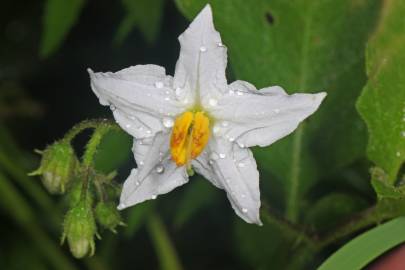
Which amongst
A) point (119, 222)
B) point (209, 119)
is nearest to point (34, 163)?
point (119, 222)

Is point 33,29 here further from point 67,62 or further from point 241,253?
point 241,253

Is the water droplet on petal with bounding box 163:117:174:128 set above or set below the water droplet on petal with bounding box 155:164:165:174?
above

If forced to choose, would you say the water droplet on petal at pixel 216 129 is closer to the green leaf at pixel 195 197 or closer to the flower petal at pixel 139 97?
the flower petal at pixel 139 97

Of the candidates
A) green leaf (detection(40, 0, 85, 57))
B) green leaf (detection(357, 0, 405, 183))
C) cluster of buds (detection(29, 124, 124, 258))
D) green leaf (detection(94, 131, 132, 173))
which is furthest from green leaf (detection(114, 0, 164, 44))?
green leaf (detection(357, 0, 405, 183))

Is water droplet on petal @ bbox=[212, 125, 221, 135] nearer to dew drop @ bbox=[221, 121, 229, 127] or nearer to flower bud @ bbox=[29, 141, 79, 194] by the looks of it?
dew drop @ bbox=[221, 121, 229, 127]

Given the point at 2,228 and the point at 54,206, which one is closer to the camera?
the point at 54,206

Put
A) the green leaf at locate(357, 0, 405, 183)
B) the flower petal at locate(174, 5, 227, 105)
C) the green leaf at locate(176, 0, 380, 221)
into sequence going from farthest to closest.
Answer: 1. the green leaf at locate(176, 0, 380, 221)
2. the green leaf at locate(357, 0, 405, 183)
3. the flower petal at locate(174, 5, 227, 105)

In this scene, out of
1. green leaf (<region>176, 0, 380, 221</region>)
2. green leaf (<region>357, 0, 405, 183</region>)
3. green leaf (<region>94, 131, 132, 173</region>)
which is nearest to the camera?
green leaf (<region>357, 0, 405, 183</region>)
